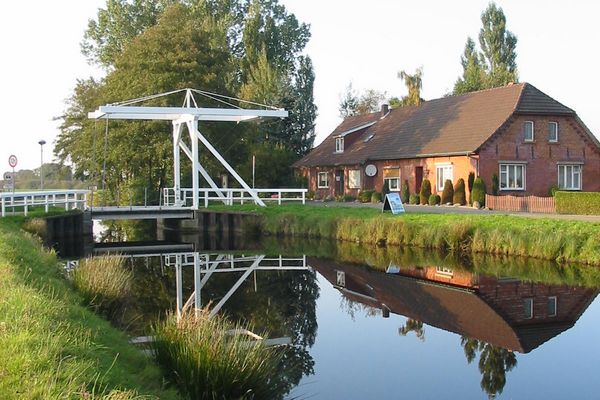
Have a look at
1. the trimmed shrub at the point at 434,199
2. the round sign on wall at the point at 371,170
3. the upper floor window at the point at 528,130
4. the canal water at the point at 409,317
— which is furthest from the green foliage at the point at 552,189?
the canal water at the point at 409,317

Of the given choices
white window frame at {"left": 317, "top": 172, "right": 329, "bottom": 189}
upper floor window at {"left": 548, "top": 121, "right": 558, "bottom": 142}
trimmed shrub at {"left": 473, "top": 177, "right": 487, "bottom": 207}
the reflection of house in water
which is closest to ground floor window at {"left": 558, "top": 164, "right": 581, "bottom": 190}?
upper floor window at {"left": 548, "top": 121, "right": 558, "bottom": 142}

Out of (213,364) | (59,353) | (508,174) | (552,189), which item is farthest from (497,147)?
(59,353)

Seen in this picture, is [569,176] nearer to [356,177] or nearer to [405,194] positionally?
[405,194]

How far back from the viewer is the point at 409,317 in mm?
11969

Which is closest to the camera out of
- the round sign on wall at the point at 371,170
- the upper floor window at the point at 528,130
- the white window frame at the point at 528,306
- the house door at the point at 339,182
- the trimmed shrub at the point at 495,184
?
the white window frame at the point at 528,306

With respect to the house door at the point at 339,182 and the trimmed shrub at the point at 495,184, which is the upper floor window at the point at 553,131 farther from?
the house door at the point at 339,182

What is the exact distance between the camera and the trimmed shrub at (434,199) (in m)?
31.7

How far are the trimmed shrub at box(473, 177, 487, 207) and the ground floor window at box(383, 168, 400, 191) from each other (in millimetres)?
6824

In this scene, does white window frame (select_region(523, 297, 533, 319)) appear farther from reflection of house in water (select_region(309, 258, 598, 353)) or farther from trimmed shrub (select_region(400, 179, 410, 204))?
trimmed shrub (select_region(400, 179, 410, 204))

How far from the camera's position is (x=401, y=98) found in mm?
56844

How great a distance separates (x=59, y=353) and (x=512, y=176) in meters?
28.6

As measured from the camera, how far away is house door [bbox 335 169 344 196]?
134ft

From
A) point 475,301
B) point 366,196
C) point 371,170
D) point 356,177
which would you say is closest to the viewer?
point 475,301

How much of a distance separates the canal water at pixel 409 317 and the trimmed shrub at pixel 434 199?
468 inches
